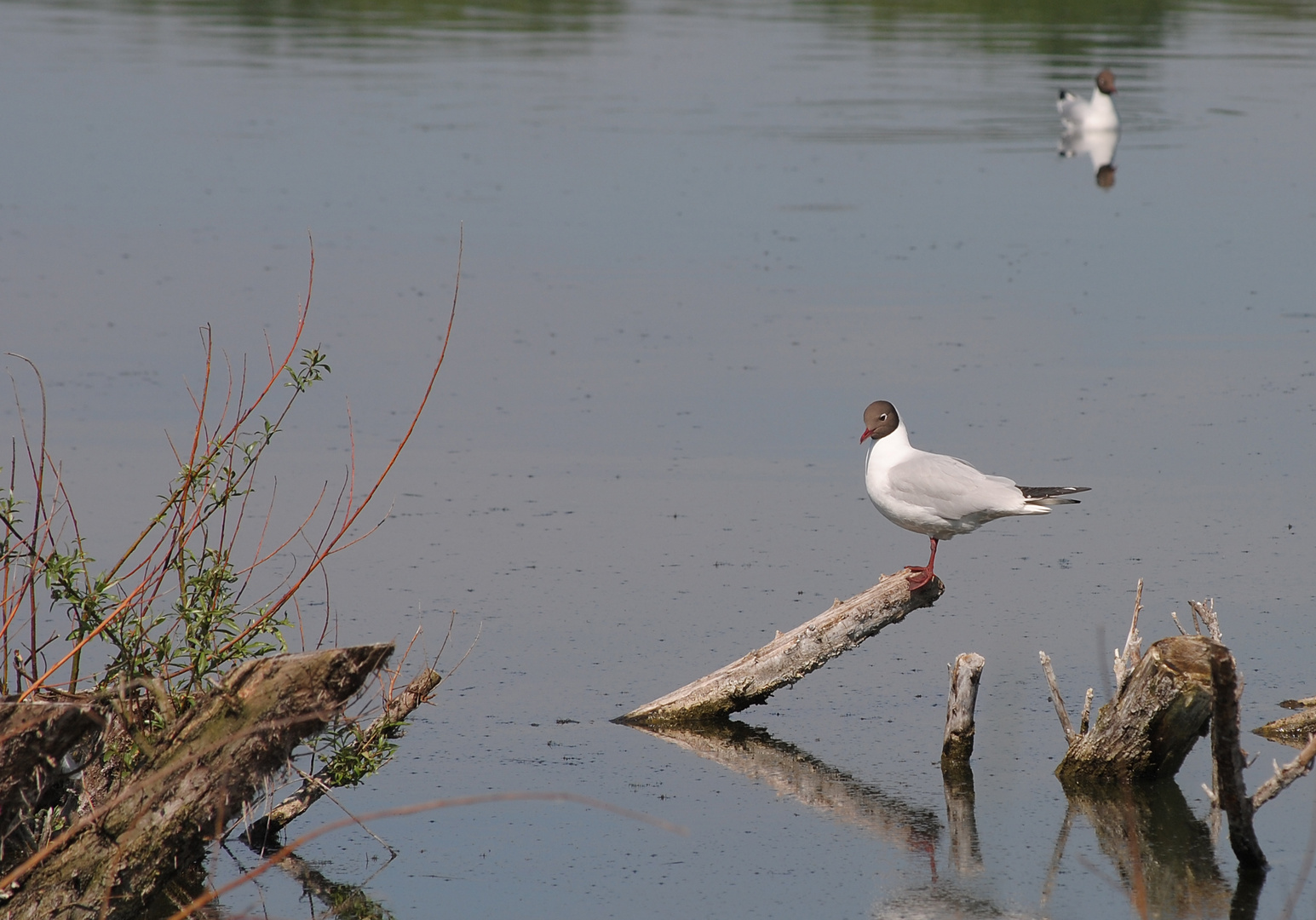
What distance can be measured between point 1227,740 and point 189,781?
299cm

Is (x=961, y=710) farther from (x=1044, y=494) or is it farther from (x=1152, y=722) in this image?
(x=1044, y=494)

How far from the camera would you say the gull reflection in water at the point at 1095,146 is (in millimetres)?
20766

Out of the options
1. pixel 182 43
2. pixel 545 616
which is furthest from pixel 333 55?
pixel 545 616

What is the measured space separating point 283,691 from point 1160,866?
9.71 feet

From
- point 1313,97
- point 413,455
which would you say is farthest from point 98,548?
point 1313,97

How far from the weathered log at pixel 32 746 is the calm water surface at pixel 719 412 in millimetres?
1078

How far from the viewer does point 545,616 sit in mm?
7836

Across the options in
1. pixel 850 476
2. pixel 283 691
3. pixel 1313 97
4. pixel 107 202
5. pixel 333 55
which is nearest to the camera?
pixel 283 691

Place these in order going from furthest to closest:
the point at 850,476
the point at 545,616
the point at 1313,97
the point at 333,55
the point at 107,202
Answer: the point at 333,55, the point at 1313,97, the point at 107,202, the point at 850,476, the point at 545,616

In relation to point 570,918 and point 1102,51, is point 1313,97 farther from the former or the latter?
point 570,918

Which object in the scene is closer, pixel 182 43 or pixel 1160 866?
pixel 1160 866

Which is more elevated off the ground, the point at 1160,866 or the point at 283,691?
the point at 283,691

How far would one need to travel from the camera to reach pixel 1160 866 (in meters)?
5.61

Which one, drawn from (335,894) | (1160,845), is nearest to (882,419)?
(1160,845)
